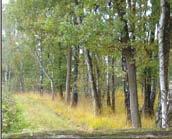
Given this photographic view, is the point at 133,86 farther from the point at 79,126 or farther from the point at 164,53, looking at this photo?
the point at 164,53

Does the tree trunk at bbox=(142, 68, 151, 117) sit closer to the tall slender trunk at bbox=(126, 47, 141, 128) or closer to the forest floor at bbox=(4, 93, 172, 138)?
the forest floor at bbox=(4, 93, 172, 138)

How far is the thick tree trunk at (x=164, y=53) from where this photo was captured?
39.7ft

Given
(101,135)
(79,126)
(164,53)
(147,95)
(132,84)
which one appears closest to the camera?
(101,135)

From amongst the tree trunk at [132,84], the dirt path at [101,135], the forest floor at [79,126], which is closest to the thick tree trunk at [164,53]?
the forest floor at [79,126]

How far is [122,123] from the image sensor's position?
57.7 ft

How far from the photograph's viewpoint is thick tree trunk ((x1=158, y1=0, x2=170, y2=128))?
12094mm

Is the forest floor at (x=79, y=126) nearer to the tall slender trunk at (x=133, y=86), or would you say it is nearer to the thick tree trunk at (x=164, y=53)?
the tall slender trunk at (x=133, y=86)

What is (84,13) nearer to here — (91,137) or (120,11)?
(120,11)

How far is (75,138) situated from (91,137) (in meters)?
0.19

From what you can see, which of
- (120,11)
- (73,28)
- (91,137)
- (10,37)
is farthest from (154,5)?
(10,37)

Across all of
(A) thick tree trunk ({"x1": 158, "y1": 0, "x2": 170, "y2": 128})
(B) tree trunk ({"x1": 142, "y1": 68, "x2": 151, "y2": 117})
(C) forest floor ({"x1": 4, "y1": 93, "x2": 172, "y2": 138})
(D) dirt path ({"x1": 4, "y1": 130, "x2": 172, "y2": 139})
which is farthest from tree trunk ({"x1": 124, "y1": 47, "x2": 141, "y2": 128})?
(D) dirt path ({"x1": 4, "y1": 130, "x2": 172, "y2": 139})

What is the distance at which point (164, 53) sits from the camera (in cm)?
1272

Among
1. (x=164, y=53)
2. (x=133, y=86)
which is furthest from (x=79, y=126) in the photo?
(x=164, y=53)

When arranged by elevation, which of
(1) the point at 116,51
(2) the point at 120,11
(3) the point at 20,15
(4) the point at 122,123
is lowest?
(4) the point at 122,123
